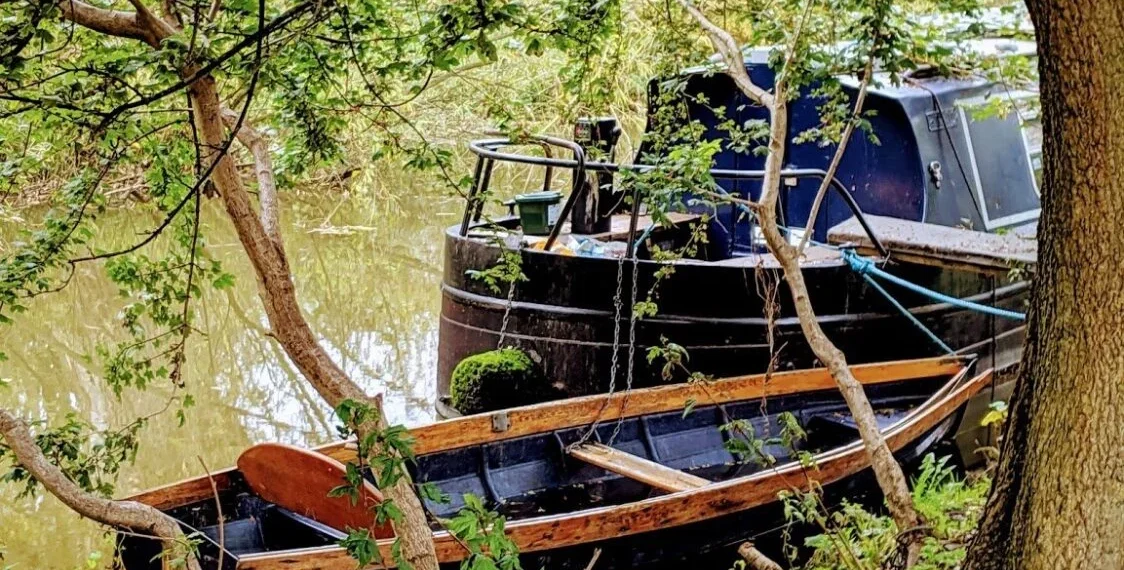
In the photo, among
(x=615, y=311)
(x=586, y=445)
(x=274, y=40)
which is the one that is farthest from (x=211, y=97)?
(x=615, y=311)

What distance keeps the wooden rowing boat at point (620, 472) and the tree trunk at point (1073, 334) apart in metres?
1.75

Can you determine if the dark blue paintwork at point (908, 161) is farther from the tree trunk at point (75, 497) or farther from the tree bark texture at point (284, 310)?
the tree trunk at point (75, 497)

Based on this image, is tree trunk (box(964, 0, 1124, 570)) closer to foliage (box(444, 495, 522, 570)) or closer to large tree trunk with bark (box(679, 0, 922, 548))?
large tree trunk with bark (box(679, 0, 922, 548))

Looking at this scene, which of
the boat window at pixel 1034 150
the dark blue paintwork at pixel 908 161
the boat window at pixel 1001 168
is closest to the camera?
the dark blue paintwork at pixel 908 161

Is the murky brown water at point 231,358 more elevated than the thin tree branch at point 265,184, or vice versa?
the thin tree branch at point 265,184

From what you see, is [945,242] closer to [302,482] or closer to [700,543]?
[700,543]

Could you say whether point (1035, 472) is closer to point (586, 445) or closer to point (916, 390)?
point (586, 445)

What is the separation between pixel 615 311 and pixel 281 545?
9.22 ft

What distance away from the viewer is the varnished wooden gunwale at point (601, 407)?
17.0ft

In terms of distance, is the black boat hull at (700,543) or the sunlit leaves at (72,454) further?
the black boat hull at (700,543)

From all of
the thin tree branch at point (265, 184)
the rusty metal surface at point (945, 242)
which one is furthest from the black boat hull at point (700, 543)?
the thin tree branch at point (265, 184)

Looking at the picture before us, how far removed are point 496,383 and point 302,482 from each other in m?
2.43

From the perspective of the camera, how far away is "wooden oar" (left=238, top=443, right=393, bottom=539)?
488 cm

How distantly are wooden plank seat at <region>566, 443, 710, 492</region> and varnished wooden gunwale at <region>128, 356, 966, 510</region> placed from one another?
214 mm
